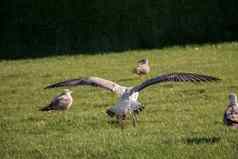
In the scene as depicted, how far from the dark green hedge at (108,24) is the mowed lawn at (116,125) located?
19.5 feet

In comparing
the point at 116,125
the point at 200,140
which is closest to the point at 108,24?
the point at 116,125

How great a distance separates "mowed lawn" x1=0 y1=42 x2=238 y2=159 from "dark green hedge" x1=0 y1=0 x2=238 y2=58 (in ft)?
19.5

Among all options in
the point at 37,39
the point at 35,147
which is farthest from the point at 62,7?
the point at 35,147

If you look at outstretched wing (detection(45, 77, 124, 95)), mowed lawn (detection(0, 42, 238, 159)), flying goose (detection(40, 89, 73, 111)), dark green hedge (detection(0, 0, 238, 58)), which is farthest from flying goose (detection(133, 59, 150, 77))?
dark green hedge (detection(0, 0, 238, 58))

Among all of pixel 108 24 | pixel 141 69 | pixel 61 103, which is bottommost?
pixel 61 103

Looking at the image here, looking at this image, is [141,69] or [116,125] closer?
[116,125]

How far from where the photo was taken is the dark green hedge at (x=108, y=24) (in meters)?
25.3

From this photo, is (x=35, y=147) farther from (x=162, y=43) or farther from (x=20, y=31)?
(x=20, y=31)

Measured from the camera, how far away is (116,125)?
35.9 feet

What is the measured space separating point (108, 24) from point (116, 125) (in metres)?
15.5

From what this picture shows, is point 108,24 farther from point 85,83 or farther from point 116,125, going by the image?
point 85,83

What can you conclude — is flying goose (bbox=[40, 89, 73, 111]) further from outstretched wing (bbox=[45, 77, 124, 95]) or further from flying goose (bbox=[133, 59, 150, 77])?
flying goose (bbox=[133, 59, 150, 77])

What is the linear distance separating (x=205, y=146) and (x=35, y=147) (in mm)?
2267

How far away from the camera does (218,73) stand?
1617 cm
